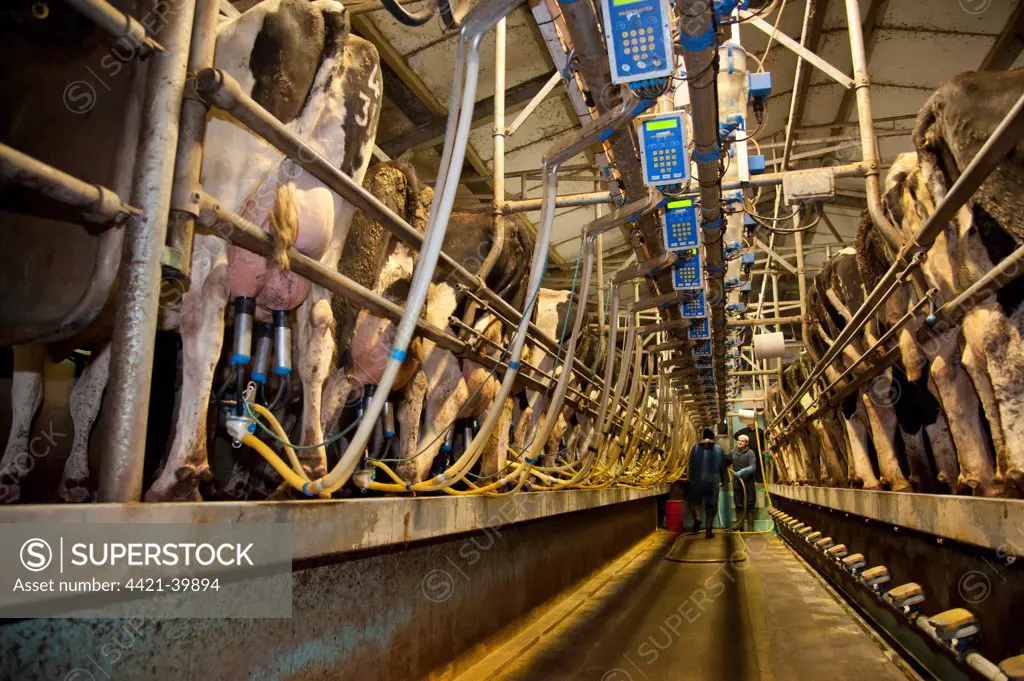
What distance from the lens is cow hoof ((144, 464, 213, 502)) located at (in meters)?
1.59

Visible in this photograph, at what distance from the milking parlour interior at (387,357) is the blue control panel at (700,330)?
0.46 meters

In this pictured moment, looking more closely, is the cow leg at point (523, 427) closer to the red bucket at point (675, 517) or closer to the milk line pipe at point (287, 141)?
the milk line pipe at point (287, 141)

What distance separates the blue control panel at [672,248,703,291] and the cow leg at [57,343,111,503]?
3.50 m

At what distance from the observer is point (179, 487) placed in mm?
1606

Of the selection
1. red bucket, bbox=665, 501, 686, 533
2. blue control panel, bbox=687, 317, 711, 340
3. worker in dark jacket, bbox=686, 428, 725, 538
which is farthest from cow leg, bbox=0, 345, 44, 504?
red bucket, bbox=665, 501, 686, 533

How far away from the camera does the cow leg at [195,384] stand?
1.61 meters

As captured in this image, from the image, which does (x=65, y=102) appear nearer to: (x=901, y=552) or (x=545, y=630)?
(x=545, y=630)

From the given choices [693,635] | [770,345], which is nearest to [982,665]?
[693,635]

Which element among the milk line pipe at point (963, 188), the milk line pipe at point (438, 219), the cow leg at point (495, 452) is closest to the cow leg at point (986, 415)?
the milk line pipe at point (963, 188)

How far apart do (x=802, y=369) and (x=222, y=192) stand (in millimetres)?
7805

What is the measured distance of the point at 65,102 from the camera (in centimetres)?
161

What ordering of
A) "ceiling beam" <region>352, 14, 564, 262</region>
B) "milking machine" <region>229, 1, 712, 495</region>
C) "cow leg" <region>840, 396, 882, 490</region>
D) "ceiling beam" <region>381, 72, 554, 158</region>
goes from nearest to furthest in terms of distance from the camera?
1. "milking machine" <region>229, 1, 712, 495</region>
2. "cow leg" <region>840, 396, 882, 490</region>
3. "ceiling beam" <region>352, 14, 564, 262</region>
4. "ceiling beam" <region>381, 72, 554, 158</region>

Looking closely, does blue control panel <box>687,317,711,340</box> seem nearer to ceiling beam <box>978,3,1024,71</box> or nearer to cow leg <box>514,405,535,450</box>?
cow leg <box>514,405,535,450</box>

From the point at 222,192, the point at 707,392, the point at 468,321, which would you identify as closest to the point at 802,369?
the point at 707,392
